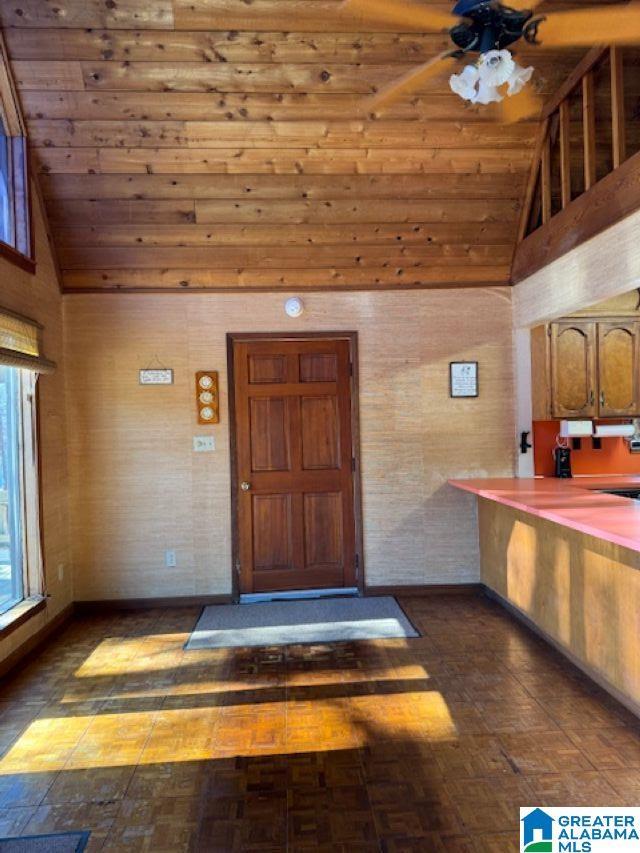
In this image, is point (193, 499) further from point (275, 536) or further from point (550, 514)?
point (550, 514)

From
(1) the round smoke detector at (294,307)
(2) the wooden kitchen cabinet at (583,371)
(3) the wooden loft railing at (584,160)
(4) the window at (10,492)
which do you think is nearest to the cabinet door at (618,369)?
(2) the wooden kitchen cabinet at (583,371)

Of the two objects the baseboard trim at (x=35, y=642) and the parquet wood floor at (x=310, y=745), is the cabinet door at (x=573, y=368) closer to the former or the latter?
the parquet wood floor at (x=310, y=745)

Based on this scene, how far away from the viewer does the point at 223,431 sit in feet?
16.5

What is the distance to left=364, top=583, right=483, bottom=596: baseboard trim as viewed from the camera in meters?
5.07

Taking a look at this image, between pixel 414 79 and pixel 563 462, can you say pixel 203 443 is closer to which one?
pixel 563 462

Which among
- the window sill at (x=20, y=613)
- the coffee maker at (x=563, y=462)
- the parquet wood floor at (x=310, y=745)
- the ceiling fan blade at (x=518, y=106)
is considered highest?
the ceiling fan blade at (x=518, y=106)

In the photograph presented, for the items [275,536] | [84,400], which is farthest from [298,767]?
[84,400]

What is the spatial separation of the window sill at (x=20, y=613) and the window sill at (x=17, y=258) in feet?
7.09

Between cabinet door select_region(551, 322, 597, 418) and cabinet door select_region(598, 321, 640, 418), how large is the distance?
0.07m

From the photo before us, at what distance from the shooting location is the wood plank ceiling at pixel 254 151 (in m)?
3.69

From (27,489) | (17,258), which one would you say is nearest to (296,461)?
(27,489)

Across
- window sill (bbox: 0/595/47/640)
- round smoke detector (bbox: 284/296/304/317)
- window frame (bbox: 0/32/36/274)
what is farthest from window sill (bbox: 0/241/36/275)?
window sill (bbox: 0/595/47/640)

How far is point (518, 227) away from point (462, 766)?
3771mm

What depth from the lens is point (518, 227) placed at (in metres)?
4.82
